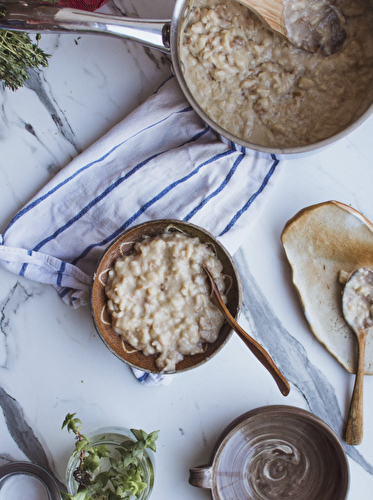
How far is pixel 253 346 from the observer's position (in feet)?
3.91

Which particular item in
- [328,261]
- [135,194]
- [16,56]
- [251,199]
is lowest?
[328,261]

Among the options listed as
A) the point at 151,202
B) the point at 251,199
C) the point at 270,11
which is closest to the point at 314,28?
the point at 270,11

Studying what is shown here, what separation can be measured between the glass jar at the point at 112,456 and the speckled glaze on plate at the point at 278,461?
0.19m

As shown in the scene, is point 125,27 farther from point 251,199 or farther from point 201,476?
point 201,476

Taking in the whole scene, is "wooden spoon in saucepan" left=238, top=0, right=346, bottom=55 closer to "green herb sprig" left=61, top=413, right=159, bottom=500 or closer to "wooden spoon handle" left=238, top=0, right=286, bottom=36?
"wooden spoon handle" left=238, top=0, right=286, bottom=36

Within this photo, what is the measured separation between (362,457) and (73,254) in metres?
1.04

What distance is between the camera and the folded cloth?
141 cm

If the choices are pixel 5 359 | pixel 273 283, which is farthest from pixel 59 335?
pixel 273 283

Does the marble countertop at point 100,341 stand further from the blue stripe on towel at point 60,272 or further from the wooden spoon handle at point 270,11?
the wooden spoon handle at point 270,11

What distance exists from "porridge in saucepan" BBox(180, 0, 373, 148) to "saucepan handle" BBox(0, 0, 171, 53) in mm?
189

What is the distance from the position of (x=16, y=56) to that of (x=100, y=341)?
2.65 feet

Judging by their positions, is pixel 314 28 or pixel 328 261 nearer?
pixel 314 28

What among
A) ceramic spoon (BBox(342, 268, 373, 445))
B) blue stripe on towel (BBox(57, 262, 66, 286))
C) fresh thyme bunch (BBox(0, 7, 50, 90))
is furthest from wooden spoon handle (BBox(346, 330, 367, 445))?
fresh thyme bunch (BBox(0, 7, 50, 90))

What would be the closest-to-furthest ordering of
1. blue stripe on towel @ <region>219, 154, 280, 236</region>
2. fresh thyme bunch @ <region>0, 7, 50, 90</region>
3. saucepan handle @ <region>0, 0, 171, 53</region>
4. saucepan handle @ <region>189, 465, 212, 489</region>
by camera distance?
saucepan handle @ <region>0, 0, 171, 53</region>, fresh thyme bunch @ <region>0, 7, 50, 90</region>, saucepan handle @ <region>189, 465, 212, 489</region>, blue stripe on towel @ <region>219, 154, 280, 236</region>
